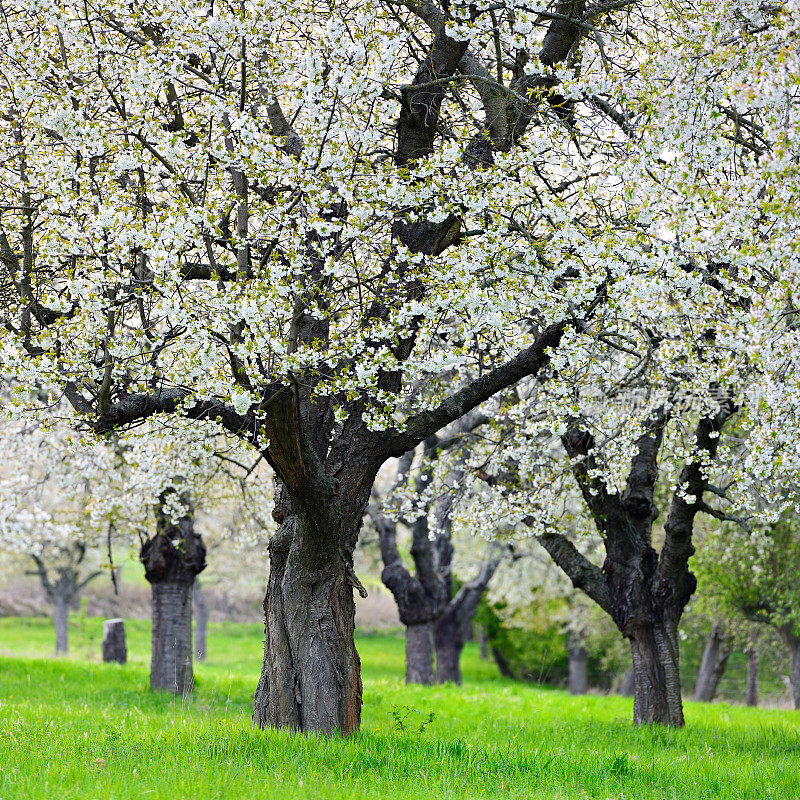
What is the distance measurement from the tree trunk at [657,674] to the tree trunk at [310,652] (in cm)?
450

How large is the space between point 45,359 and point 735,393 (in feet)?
24.6

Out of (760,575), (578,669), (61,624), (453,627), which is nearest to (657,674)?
(760,575)

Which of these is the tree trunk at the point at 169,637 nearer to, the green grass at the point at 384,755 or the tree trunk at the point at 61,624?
the green grass at the point at 384,755

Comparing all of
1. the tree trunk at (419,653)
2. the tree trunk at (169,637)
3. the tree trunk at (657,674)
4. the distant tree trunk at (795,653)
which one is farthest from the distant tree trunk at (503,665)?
the tree trunk at (657,674)

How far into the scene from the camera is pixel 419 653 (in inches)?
739

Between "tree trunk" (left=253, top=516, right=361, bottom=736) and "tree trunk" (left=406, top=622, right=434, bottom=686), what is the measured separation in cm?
1085

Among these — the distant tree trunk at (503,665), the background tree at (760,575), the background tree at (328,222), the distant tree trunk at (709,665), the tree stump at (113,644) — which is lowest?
the distant tree trunk at (503,665)

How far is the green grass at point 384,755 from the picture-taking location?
5754 millimetres

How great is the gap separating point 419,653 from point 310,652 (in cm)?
1153

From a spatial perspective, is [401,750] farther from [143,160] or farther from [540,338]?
[143,160]

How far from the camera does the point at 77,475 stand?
1362 centimetres

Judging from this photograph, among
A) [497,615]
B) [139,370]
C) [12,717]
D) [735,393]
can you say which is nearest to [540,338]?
[735,393]

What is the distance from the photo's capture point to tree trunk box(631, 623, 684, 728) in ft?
34.7

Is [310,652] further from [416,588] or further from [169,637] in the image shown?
[416,588]
